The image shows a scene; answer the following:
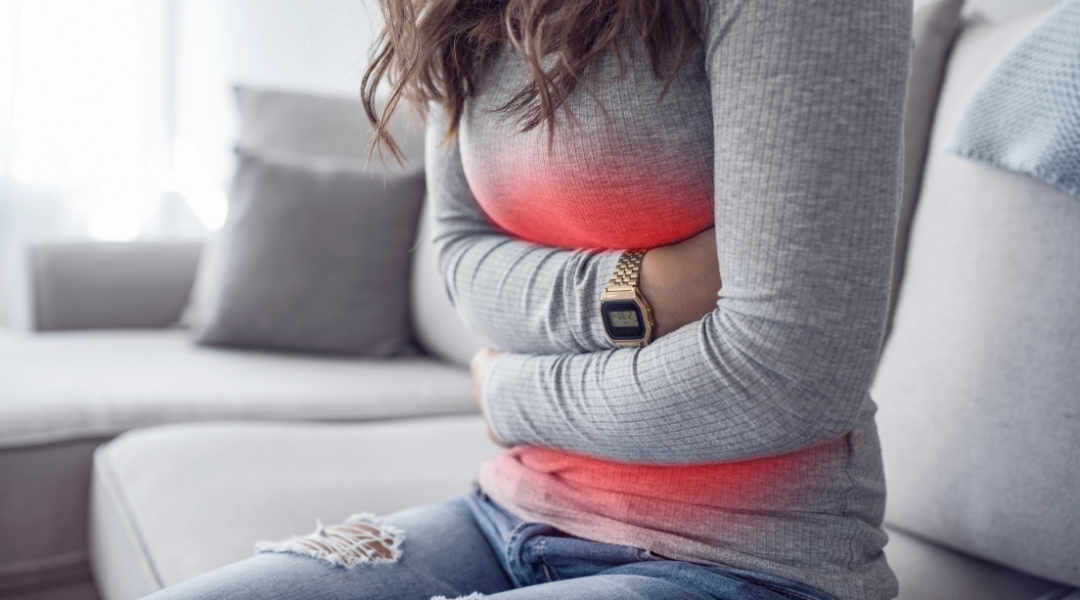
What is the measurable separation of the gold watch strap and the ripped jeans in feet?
0.69

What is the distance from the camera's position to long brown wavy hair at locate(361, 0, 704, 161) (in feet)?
1.81

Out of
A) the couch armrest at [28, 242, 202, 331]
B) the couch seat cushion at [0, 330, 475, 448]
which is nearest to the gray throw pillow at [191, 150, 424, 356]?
the couch seat cushion at [0, 330, 475, 448]

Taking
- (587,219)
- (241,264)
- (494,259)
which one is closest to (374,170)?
(241,264)

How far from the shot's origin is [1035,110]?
77 centimetres

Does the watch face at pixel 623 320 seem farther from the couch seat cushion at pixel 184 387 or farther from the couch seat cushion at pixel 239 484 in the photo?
the couch seat cushion at pixel 184 387

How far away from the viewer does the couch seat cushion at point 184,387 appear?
49.1 inches

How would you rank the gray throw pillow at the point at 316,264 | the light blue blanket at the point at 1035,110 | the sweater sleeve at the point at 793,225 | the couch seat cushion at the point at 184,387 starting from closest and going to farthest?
the sweater sleeve at the point at 793,225, the light blue blanket at the point at 1035,110, the couch seat cushion at the point at 184,387, the gray throw pillow at the point at 316,264

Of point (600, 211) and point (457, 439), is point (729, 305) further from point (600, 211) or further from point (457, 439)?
point (457, 439)

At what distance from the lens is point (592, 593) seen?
0.56 m

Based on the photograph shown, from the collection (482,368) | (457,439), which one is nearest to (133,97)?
(457,439)

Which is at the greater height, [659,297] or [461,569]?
[659,297]

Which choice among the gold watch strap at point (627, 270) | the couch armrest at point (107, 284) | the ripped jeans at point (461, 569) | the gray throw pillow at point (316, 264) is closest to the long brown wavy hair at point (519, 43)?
the gold watch strap at point (627, 270)

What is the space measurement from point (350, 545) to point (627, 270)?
33 centimetres

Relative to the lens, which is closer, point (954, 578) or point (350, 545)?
point (350, 545)
